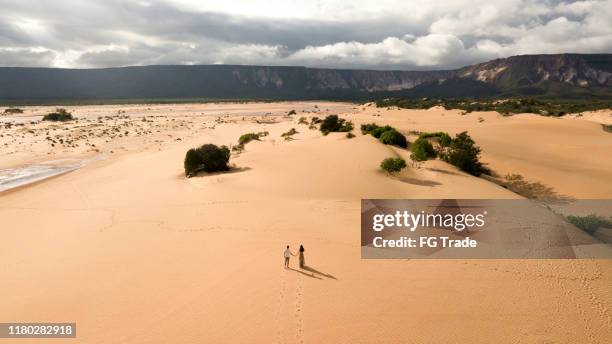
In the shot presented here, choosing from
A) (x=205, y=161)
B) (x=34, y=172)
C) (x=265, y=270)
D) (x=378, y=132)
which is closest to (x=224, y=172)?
(x=205, y=161)

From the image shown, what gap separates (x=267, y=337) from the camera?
9391mm

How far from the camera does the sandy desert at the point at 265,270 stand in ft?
31.8

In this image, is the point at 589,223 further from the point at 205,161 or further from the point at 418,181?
the point at 205,161

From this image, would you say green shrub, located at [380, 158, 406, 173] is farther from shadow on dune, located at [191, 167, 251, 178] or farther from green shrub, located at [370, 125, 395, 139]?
green shrub, located at [370, 125, 395, 139]

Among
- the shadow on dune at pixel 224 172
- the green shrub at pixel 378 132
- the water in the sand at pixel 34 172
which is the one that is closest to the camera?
the shadow on dune at pixel 224 172

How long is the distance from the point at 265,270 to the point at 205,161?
1627cm

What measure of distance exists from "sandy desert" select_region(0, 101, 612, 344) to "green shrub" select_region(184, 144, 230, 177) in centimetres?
98

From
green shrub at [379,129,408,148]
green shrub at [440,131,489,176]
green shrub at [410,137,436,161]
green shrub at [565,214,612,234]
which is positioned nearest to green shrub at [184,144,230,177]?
green shrub at [410,137,436,161]

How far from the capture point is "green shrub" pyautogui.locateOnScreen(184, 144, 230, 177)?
88.0 feet

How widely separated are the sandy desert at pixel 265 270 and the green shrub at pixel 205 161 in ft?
3.23

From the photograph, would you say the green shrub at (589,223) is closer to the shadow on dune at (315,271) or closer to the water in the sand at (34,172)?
the shadow on dune at (315,271)

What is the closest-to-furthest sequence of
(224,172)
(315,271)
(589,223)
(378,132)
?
(315,271), (589,223), (224,172), (378,132)

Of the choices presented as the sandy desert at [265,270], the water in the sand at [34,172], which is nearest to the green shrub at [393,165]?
the sandy desert at [265,270]

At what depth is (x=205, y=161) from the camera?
88.8 ft
